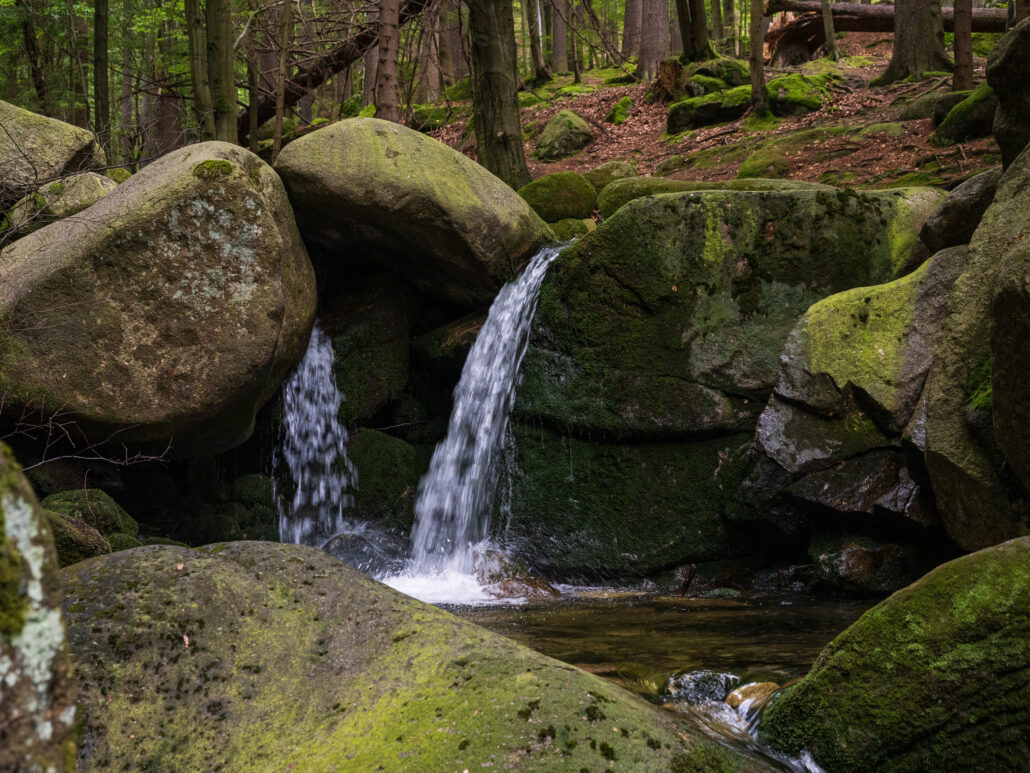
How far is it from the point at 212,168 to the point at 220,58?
3553 mm

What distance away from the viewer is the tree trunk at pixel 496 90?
10352 mm

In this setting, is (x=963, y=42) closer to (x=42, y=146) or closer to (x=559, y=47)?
(x=42, y=146)

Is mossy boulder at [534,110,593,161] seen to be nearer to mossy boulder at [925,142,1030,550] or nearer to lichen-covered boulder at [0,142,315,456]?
lichen-covered boulder at [0,142,315,456]

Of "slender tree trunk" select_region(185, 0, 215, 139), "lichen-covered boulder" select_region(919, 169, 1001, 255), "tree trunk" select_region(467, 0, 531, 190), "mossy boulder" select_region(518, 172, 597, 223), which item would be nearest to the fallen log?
"tree trunk" select_region(467, 0, 531, 190)

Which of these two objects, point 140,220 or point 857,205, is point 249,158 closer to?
point 140,220

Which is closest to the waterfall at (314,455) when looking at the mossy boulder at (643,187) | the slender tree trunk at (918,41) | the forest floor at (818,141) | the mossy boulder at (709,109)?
the mossy boulder at (643,187)

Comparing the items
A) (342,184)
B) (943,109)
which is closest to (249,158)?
(342,184)

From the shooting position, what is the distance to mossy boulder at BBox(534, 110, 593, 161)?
16297 mm

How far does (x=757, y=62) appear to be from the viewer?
13367 mm

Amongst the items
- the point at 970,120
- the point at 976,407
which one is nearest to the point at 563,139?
the point at 970,120

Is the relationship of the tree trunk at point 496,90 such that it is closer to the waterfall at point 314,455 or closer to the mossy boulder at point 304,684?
the waterfall at point 314,455

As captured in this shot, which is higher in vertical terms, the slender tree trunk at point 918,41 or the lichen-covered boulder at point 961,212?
the slender tree trunk at point 918,41

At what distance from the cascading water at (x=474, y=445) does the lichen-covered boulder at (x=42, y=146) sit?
4035mm

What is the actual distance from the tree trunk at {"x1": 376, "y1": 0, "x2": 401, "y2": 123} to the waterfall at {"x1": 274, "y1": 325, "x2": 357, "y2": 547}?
3233 mm
